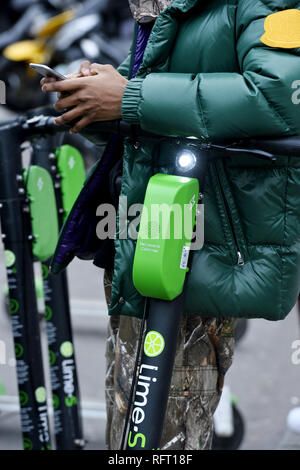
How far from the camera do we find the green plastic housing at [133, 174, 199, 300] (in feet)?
4.93

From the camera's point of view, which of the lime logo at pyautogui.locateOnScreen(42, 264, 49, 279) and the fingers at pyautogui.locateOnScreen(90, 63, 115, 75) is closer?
the fingers at pyautogui.locateOnScreen(90, 63, 115, 75)

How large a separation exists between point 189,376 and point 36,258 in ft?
2.78

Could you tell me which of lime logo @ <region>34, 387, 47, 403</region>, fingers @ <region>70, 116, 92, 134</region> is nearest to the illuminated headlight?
fingers @ <region>70, 116, 92, 134</region>

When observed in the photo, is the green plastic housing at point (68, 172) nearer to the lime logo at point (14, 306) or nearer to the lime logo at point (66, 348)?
the lime logo at point (14, 306)

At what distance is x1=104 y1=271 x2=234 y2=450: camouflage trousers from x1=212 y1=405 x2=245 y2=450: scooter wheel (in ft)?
3.42

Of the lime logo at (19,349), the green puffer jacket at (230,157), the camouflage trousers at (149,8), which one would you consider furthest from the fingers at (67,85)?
the lime logo at (19,349)

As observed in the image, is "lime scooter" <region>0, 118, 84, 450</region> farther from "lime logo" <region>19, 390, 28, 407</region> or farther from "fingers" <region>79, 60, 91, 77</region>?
"fingers" <region>79, 60, 91, 77</region>

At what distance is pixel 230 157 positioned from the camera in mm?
1548

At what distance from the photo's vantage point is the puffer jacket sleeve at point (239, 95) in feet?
4.80

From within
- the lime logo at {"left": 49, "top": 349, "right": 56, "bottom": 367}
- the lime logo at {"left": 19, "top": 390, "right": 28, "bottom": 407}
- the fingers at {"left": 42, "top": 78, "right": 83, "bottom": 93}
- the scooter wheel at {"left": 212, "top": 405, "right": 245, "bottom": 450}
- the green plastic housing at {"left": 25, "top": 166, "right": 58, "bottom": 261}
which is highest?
the fingers at {"left": 42, "top": 78, "right": 83, "bottom": 93}

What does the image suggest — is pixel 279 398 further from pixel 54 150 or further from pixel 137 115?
pixel 137 115

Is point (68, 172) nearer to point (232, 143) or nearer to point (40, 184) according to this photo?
point (40, 184)

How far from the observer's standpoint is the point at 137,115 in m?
1.57

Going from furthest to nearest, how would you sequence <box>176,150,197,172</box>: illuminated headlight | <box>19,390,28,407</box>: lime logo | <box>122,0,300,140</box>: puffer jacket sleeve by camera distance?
1. <box>19,390,28,407</box>: lime logo
2. <box>176,150,197,172</box>: illuminated headlight
3. <box>122,0,300,140</box>: puffer jacket sleeve
